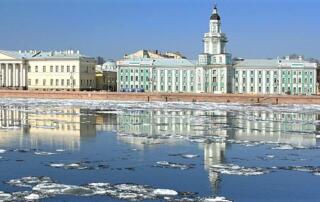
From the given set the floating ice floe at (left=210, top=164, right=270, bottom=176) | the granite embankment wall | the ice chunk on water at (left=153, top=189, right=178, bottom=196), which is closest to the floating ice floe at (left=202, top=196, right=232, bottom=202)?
the ice chunk on water at (left=153, top=189, right=178, bottom=196)

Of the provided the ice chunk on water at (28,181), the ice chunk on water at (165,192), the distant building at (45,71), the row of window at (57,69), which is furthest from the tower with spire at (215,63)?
the ice chunk on water at (165,192)

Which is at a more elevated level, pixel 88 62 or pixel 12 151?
pixel 88 62

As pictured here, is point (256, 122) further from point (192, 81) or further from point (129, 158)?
point (192, 81)

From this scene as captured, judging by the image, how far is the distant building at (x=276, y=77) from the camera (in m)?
83.2

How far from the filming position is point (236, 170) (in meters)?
15.9

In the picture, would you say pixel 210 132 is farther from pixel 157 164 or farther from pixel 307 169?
pixel 307 169

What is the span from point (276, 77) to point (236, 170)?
227 ft

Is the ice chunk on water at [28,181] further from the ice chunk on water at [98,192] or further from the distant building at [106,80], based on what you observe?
the distant building at [106,80]

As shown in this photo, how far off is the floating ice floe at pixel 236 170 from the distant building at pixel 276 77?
67541mm

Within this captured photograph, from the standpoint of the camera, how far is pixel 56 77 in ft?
290

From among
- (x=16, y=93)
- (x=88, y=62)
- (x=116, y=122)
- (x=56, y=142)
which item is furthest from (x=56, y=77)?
(x=56, y=142)

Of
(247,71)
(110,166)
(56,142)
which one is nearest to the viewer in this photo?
(110,166)

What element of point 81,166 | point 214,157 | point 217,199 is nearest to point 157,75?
point 214,157

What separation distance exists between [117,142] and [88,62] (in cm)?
6931
